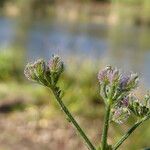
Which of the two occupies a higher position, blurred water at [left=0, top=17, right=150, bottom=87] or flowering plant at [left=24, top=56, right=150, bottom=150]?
flowering plant at [left=24, top=56, right=150, bottom=150]

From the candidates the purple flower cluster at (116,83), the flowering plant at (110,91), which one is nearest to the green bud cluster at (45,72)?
the flowering plant at (110,91)

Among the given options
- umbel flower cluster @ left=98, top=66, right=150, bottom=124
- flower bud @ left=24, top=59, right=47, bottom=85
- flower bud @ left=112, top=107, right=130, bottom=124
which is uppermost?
flower bud @ left=24, top=59, right=47, bottom=85

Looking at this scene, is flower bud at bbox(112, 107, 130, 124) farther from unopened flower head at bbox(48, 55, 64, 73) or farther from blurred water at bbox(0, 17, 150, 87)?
blurred water at bbox(0, 17, 150, 87)

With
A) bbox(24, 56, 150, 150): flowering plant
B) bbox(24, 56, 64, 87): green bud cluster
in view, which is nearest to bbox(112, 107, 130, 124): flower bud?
bbox(24, 56, 150, 150): flowering plant

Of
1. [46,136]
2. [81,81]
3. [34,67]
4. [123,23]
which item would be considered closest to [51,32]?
[123,23]

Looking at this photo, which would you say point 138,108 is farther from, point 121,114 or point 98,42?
point 98,42

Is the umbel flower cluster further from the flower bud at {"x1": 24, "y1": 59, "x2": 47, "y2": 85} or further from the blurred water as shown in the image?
the blurred water

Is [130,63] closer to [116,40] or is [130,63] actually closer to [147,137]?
[116,40]

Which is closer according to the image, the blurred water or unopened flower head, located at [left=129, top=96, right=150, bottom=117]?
unopened flower head, located at [left=129, top=96, right=150, bottom=117]
